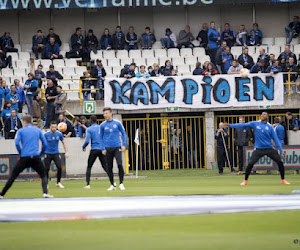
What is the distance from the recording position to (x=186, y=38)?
3981cm

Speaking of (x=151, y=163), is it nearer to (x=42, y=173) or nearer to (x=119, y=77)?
(x=119, y=77)

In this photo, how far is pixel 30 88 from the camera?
107ft

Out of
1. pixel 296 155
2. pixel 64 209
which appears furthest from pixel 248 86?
pixel 64 209

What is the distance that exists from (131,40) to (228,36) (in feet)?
14.7

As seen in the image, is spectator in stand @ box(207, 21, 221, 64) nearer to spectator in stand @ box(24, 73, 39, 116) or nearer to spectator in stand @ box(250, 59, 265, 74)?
spectator in stand @ box(250, 59, 265, 74)

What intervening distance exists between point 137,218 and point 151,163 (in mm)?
23979

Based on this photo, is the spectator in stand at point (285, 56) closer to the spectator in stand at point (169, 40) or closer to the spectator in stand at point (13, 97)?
the spectator in stand at point (169, 40)

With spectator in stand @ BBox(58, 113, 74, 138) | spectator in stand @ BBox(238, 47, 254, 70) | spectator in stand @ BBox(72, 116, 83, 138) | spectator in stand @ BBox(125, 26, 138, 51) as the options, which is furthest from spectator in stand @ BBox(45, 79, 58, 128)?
spectator in stand @ BBox(238, 47, 254, 70)

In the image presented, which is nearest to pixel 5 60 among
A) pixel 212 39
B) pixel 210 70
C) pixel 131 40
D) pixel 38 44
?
pixel 38 44

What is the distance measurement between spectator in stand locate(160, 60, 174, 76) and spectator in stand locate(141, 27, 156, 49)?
12.4 feet

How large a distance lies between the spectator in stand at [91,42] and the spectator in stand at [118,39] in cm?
87

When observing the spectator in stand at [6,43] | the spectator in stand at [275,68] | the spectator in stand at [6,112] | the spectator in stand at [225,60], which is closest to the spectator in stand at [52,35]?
the spectator in stand at [6,43]

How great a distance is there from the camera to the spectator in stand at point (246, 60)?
3562cm

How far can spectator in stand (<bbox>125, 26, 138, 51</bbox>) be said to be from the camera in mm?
39156
